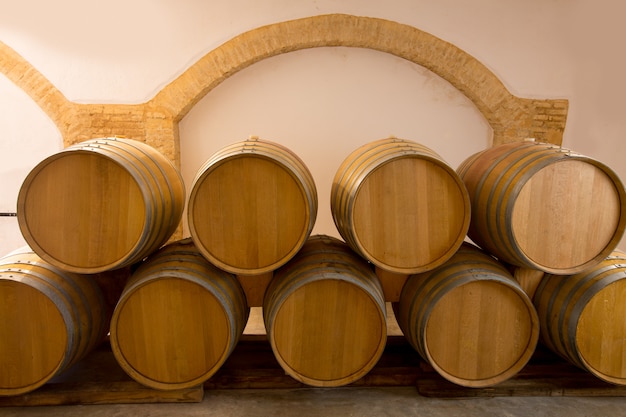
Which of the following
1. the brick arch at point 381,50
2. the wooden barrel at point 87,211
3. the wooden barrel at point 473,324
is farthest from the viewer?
the brick arch at point 381,50

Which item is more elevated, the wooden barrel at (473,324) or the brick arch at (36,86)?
the brick arch at (36,86)

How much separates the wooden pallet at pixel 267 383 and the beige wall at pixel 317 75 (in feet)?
8.27

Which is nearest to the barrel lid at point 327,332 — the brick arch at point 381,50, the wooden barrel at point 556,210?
the wooden barrel at point 556,210

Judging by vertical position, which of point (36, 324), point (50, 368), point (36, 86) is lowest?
point (50, 368)

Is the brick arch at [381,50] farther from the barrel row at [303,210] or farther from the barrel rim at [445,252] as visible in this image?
the barrel rim at [445,252]

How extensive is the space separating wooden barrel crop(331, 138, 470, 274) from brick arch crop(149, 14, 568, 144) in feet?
9.06

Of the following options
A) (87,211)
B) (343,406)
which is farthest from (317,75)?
(343,406)

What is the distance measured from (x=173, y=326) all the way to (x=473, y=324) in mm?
1564

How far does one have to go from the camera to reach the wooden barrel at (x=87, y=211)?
2.13m

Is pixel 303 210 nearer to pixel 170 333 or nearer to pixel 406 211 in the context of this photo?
pixel 406 211

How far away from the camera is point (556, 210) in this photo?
2.19 m

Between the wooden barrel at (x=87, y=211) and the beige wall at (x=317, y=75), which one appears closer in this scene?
the wooden barrel at (x=87, y=211)

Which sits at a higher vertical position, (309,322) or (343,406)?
(309,322)

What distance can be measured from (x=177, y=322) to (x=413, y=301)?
127 centimetres
